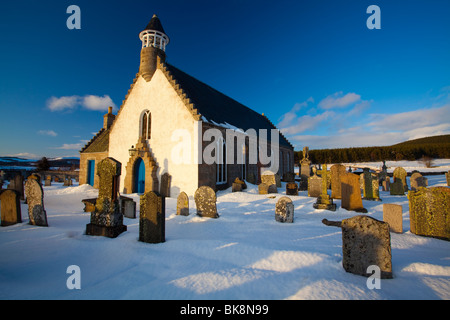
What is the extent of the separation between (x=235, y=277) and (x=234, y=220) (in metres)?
4.58

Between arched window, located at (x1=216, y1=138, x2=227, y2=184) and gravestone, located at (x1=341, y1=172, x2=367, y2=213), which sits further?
arched window, located at (x1=216, y1=138, x2=227, y2=184)

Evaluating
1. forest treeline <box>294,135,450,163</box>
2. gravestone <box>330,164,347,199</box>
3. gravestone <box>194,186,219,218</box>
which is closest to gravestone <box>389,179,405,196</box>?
gravestone <box>330,164,347,199</box>

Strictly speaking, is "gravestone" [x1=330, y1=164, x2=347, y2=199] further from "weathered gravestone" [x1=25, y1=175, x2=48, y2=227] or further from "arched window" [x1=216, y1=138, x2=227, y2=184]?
"weathered gravestone" [x1=25, y1=175, x2=48, y2=227]

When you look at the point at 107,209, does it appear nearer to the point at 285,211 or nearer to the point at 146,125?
the point at 285,211

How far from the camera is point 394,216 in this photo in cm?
632

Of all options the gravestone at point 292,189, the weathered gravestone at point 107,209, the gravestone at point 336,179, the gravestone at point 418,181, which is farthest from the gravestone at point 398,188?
the weathered gravestone at point 107,209

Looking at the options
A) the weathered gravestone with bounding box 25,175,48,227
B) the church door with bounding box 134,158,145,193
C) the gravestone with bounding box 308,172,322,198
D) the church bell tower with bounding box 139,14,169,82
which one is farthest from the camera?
the church bell tower with bounding box 139,14,169,82

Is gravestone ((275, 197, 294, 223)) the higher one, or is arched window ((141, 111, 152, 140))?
arched window ((141, 111, 152, 140))

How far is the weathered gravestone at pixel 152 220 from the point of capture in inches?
205

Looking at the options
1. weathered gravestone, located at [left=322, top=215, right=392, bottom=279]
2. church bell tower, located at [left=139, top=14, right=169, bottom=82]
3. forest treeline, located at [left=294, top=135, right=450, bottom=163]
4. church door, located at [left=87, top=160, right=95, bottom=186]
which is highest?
church bell tower, located at [left=139, top=14, right=169, bottom=82]

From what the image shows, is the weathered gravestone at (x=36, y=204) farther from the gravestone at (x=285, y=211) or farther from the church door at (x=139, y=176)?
the church door at (x=139, y=176)

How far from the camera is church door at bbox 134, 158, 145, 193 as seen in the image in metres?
15.3

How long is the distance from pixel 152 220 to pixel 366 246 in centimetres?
476

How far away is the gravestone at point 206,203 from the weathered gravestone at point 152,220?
3.08 m
